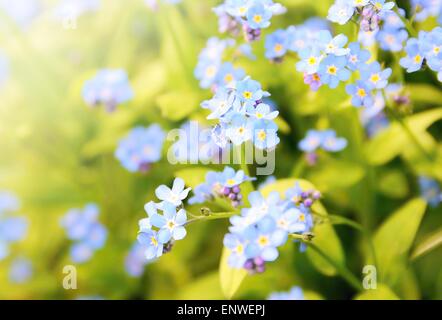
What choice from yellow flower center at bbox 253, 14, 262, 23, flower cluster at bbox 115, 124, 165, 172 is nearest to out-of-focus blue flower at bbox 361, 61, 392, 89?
yellow flower center at bbox 253, 14, 262, 23

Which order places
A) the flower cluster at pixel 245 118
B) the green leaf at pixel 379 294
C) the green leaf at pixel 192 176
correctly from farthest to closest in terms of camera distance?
the green leaf at pixel 192 176 < the green leaf at pixel 379 294 < the flower cluster at pixel 245 118

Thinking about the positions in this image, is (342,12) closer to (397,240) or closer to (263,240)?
(263,240)

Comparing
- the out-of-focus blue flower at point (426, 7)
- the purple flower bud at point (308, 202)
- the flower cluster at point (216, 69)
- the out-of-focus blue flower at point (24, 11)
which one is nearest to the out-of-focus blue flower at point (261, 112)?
the purple flower bud at point (308, 202)

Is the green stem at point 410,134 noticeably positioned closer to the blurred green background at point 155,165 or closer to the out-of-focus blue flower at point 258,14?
the blurred green background at point 155,165

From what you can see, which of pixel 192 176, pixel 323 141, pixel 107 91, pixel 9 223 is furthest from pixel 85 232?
pixel 323 141

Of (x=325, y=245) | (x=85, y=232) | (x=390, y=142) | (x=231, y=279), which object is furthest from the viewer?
(x=85, y=232)

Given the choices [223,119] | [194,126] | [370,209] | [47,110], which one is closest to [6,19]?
[47,110]
